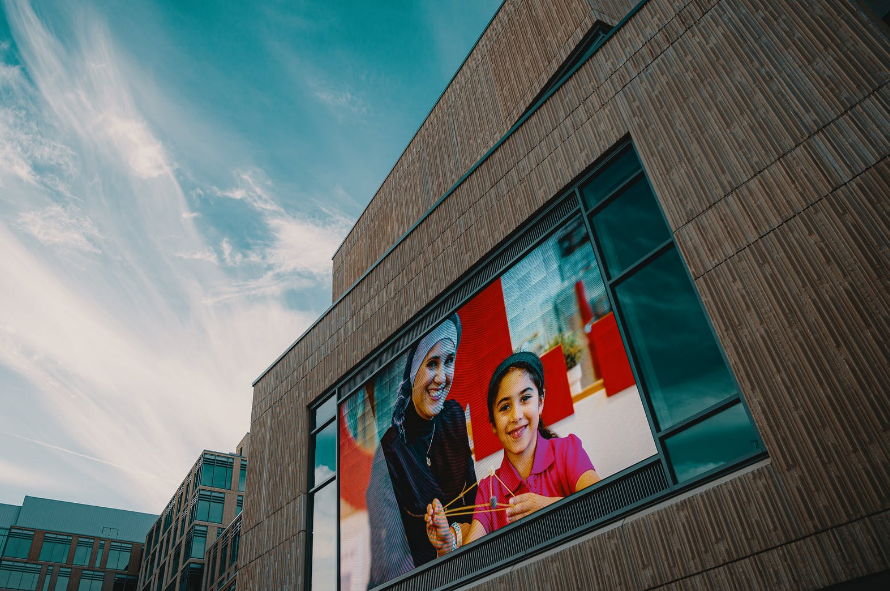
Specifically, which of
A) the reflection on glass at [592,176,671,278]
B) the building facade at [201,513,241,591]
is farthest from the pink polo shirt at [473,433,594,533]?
the building facade at [201,513,241,591]

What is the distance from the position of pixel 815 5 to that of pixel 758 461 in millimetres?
5123

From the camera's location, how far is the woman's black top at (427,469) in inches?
401

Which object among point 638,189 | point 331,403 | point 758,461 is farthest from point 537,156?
point 331,403

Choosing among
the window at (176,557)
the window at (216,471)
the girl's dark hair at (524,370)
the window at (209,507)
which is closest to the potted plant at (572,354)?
the girl's dark hair at (524,370)

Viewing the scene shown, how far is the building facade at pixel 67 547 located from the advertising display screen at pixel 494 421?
57954 millimetres

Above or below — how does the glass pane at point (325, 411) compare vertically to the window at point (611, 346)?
above

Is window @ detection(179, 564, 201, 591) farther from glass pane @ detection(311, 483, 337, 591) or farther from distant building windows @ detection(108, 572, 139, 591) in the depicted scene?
glass pane @ detection(311, 483, 337, 591)

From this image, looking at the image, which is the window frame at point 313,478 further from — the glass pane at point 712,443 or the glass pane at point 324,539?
the glass pane at point 712,443

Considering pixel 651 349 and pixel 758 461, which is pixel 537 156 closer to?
pixel 651 349

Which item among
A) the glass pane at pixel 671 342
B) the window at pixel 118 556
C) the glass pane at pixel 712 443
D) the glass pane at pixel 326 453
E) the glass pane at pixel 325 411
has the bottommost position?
the glass pane at pixel 712 443

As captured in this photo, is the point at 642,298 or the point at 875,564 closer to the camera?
the point at 875,564

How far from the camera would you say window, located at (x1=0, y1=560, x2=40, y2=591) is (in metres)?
54.3

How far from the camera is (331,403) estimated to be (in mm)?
14469

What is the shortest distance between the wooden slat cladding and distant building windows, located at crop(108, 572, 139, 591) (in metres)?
56.4
